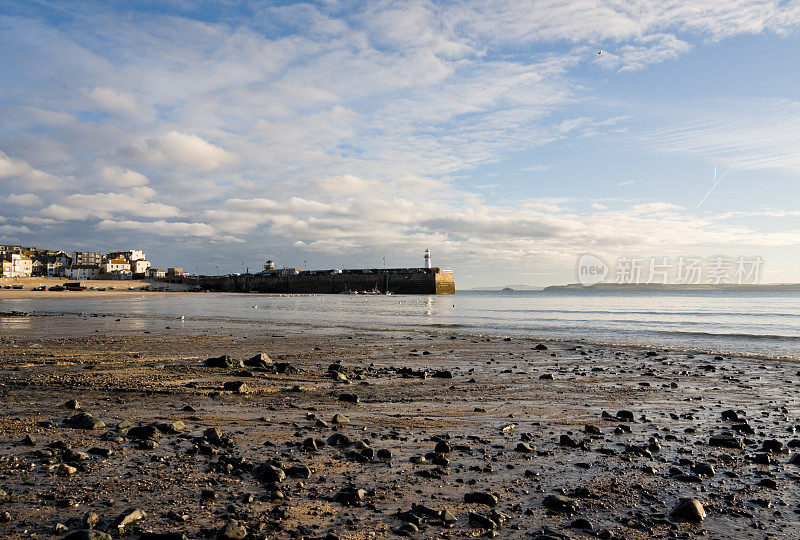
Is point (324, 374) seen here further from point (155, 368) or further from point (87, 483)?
point (87, 483)

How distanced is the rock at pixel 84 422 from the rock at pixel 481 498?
17.2ft

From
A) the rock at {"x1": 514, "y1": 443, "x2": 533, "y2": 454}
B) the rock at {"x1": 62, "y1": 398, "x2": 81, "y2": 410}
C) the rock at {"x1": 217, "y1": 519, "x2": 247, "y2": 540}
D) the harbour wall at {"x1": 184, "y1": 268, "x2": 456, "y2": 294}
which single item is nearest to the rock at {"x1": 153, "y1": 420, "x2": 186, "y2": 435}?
the rock at {"x1": 62, "y1": 398, "x2": 81, "y2": 410}

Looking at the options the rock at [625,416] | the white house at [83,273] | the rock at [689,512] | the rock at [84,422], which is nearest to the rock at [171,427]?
the rock at [84,422]

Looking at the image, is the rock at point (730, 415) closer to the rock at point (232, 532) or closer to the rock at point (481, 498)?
the rock at point (481, 498)

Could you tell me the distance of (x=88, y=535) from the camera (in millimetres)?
3770

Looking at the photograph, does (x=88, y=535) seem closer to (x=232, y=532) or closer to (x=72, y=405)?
(x=232, y=532)

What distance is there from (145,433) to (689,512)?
6.31 m

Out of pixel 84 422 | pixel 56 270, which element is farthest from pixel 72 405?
pixel 56 270

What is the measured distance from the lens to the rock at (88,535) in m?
3.76

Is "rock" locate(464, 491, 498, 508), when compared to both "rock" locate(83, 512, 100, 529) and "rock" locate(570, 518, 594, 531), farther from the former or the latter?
"rock" locate(83, 512, 100, 529)

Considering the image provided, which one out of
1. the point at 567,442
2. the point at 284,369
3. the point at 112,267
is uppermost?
the point at 112,267

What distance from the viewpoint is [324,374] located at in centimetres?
1269

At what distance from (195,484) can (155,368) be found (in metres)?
9.08

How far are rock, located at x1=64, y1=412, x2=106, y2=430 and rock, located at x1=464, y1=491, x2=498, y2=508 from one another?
5253 millimetres
